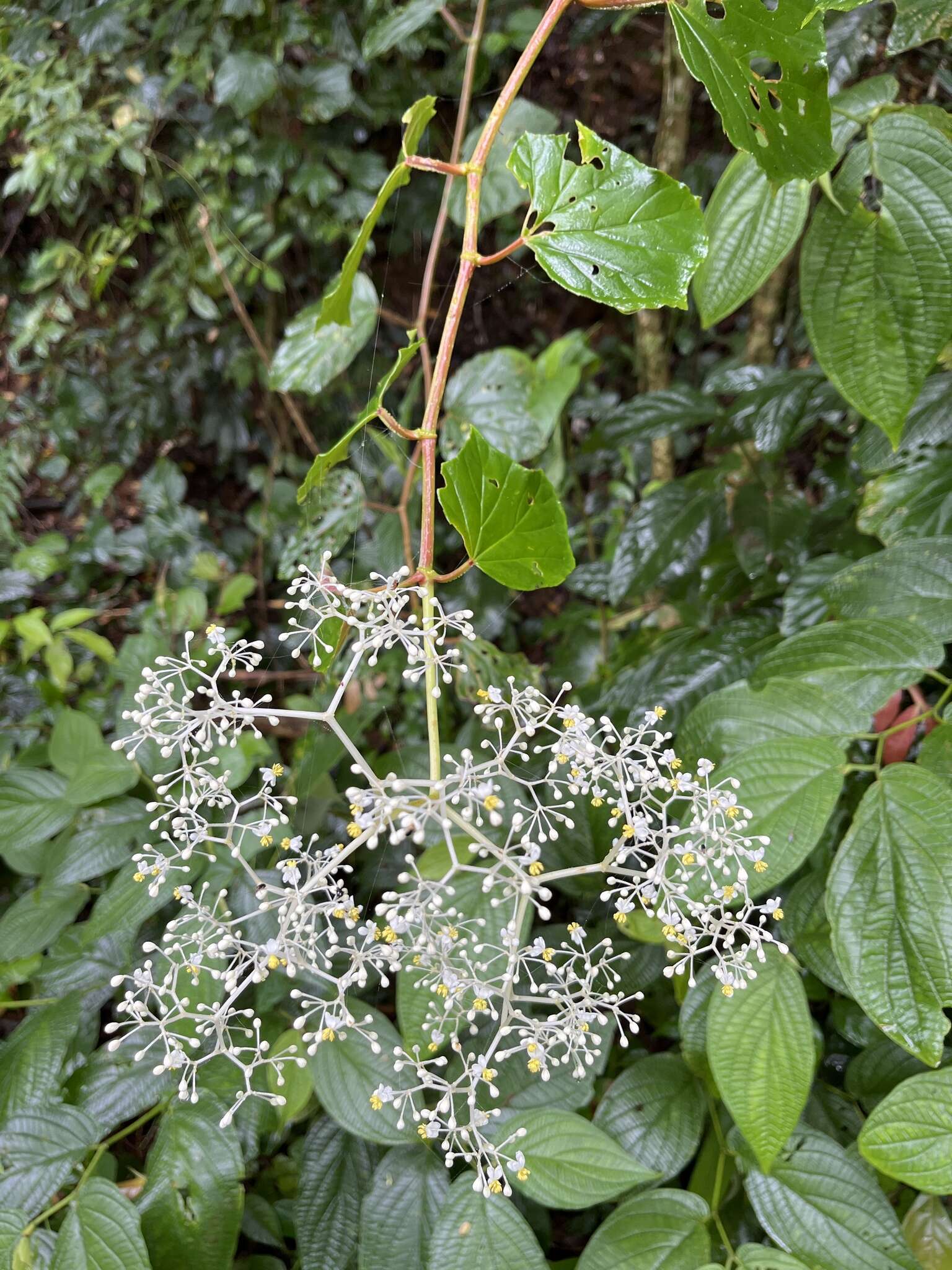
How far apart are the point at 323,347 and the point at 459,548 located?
82cm

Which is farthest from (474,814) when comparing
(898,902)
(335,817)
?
(335,817)

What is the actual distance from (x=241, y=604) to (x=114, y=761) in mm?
870

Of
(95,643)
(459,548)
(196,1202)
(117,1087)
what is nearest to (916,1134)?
(196,1202)

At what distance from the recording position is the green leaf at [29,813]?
0.97 metres

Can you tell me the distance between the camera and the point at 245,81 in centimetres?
150

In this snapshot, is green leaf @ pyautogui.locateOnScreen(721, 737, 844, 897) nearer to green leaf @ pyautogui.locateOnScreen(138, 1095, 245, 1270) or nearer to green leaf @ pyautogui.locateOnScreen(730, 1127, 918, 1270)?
green leaf @ pyautogui.locateOnScreen(730, 1127, 918, 1270)

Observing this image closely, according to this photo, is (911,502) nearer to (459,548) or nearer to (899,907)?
(899,907)

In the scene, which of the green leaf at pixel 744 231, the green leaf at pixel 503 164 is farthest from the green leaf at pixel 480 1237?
the green leaf at pixel 503 164

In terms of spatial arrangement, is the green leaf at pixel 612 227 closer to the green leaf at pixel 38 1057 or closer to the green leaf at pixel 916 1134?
the green leaf at pixel 916 1134

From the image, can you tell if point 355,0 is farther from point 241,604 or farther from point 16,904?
point 16,904

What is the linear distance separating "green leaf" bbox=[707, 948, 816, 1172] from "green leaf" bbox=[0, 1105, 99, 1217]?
541 mm

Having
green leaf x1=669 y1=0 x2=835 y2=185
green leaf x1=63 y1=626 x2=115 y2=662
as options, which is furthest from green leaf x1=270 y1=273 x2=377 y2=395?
green leaf x1=63 y1=626 x2=115 y2=662

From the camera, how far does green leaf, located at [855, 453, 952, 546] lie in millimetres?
848

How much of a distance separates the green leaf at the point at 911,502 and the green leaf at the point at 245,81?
1.26 m
